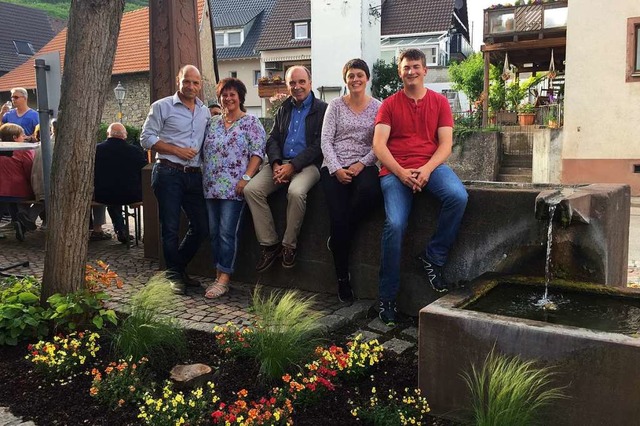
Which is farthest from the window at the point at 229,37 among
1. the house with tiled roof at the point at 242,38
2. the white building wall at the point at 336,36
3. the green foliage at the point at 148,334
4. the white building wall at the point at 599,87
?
the green foliage at the point at 148,334

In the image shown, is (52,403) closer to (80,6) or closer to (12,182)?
(80,6)

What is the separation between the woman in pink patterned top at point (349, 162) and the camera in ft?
15.8

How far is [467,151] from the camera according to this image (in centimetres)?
1891

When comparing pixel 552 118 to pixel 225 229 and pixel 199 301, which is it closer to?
pixel 225 229

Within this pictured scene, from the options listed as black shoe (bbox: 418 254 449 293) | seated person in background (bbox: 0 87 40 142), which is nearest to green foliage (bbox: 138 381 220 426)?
black shoe (bbox: 418 254 449 293)

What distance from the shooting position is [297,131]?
5332 mm

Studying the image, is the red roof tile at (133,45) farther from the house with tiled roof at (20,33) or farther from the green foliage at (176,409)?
the green foliage at (176,409)

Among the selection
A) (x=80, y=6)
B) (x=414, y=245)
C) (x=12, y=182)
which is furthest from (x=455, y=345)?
(x=12, y=182)

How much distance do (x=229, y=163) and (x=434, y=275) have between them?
1.98 meters

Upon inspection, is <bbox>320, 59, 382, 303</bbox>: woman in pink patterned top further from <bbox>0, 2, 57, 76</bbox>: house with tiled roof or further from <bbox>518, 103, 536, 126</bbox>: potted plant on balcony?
<bbox>0, 2, 57, 76</bbox>: house with tiled roof

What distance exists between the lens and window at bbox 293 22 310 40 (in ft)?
135

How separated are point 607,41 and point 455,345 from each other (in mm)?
15674

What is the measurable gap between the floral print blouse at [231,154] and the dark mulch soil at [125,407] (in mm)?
1700

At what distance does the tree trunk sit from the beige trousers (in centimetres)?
153
